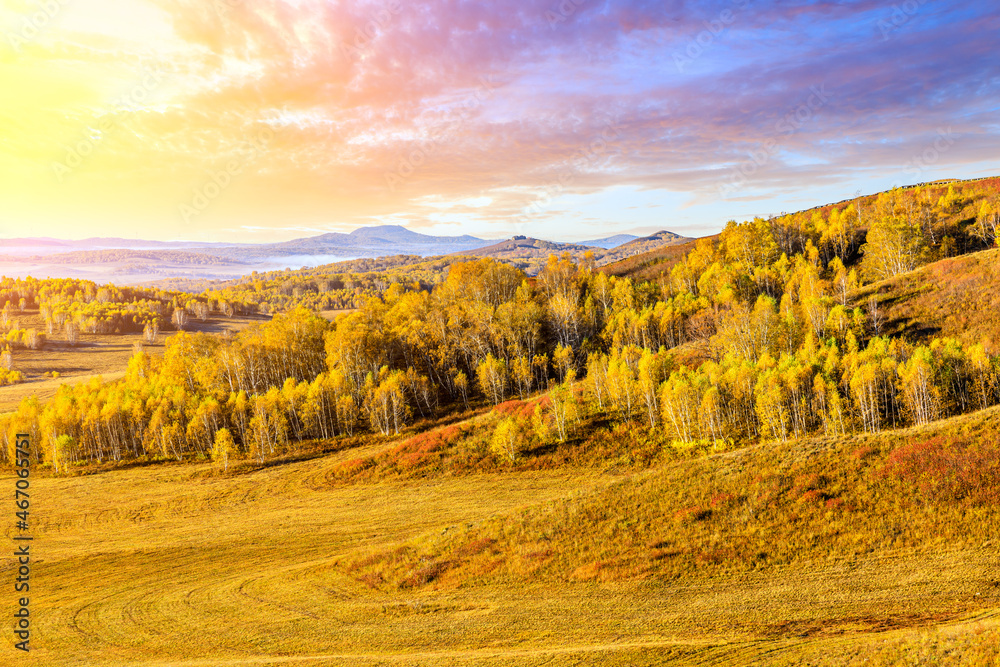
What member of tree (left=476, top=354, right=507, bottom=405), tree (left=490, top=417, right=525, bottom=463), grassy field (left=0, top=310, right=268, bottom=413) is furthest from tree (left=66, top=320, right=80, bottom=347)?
tree (left=490, top=417, right=525, bottom=463)

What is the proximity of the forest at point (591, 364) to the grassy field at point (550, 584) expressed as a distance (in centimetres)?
1857

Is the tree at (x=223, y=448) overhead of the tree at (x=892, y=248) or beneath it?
beneath

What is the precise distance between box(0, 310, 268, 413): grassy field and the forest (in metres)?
51.2

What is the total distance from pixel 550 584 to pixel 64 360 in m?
209

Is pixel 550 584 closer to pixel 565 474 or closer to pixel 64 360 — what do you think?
pixel 565 474

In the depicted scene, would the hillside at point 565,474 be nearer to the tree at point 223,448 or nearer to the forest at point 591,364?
the forest at point 591,364

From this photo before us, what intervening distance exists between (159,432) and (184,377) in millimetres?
15544

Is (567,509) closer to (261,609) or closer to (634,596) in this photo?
(634,596)

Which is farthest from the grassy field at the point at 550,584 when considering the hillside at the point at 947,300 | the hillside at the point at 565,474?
the hillside at the point at 947,300

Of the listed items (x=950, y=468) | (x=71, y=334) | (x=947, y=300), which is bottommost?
(x=950, y=468)

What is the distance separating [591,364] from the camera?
2958 inches

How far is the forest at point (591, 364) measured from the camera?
58.9 m

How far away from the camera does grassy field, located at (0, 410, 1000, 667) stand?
21.8 metres

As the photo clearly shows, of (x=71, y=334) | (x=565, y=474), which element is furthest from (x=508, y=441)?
(x=71, y=334)
